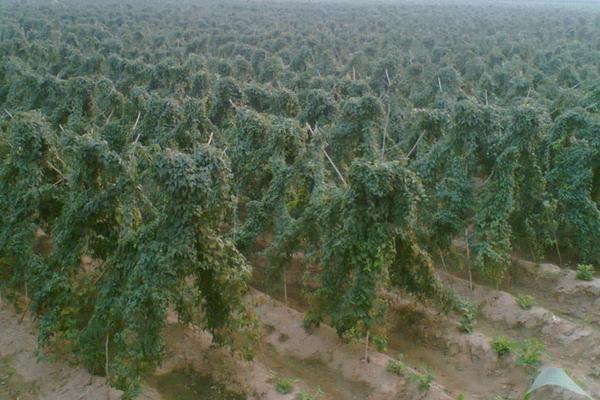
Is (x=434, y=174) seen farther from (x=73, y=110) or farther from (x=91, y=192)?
(x=73, y=110)

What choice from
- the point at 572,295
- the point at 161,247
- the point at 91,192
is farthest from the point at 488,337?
the point at 91,192

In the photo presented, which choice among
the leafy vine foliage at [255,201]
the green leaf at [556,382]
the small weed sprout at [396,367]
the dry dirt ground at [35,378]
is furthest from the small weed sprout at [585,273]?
the dry dirt ground at [35,378]

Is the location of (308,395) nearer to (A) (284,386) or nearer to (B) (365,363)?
(A) (284,386)

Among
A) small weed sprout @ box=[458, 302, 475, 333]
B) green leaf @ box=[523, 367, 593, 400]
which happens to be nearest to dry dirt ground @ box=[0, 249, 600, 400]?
small weed sprout @ box=[458, 302, 475, 333]

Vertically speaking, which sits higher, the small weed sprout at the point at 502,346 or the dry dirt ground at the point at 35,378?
the small weed sprout at the point at 502,346

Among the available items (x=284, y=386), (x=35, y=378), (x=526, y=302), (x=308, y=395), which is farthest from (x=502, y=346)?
(x=35, y=378)

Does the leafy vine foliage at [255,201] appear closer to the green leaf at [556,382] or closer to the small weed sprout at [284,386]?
the small weed sprout at [284,386]

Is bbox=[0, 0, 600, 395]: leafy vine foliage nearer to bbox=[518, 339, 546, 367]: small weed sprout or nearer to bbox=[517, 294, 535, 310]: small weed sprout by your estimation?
bbox=[517, 294, 535, 310]: small weed sprout

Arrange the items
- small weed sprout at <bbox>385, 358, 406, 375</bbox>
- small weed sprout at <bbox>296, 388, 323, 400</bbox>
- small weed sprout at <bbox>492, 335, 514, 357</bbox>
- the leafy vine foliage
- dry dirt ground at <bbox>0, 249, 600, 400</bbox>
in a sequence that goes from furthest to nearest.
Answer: small weed sprout at <bbox>492, 335, 514, 357</bbox> < small weed sprout at <bbox>385, 358, 406, 375</bbox> < dry dirt ground at <bbox>0, 249, 600, 400</bbox> < small weed sprout at <bbox>296, 388, 323, 400</bbox> < the leafy vine foliage

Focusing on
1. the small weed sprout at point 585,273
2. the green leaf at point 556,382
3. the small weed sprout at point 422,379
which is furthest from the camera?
the small weed sprout at point 585,273

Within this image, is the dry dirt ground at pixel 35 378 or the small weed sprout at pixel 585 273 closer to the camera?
the dry dirt ground at pixel 35 378
